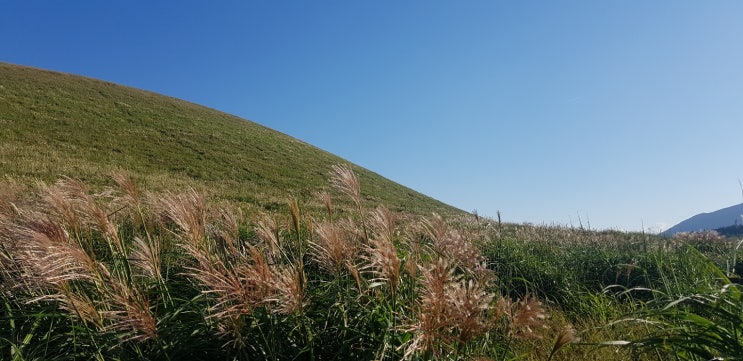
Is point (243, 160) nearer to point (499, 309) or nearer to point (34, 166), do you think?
point (34, 166)

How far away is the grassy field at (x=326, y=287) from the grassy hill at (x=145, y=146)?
7748 mm

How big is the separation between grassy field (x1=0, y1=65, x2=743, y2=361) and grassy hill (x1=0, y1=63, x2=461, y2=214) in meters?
7.75

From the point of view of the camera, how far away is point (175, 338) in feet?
10.1

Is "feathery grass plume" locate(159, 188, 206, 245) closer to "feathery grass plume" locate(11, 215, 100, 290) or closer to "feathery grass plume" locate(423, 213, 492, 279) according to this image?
"feathery grass plume" locate(11, 215, 100, 290)

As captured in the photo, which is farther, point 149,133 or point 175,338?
point 149,133

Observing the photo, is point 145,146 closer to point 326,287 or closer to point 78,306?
point 326,287

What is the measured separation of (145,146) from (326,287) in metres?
31.0

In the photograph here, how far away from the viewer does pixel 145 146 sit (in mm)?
31109

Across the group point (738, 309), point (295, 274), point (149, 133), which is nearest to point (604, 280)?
point (738, 309)

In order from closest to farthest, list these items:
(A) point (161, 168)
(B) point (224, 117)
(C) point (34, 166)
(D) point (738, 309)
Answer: (D) point (738, 309) < (C) point (34, 166) < (A) point (161, 168) < (B) point (224, 117)

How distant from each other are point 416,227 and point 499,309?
107 centimetres

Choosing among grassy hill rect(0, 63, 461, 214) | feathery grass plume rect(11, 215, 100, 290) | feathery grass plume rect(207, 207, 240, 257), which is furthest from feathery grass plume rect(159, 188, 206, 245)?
grassy hill rect(0, 63, 461, 214)

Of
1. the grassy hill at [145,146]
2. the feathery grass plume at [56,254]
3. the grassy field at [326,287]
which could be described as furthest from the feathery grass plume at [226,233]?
the grassy hill at [145,146]

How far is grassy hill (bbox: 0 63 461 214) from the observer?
21.6 metres
